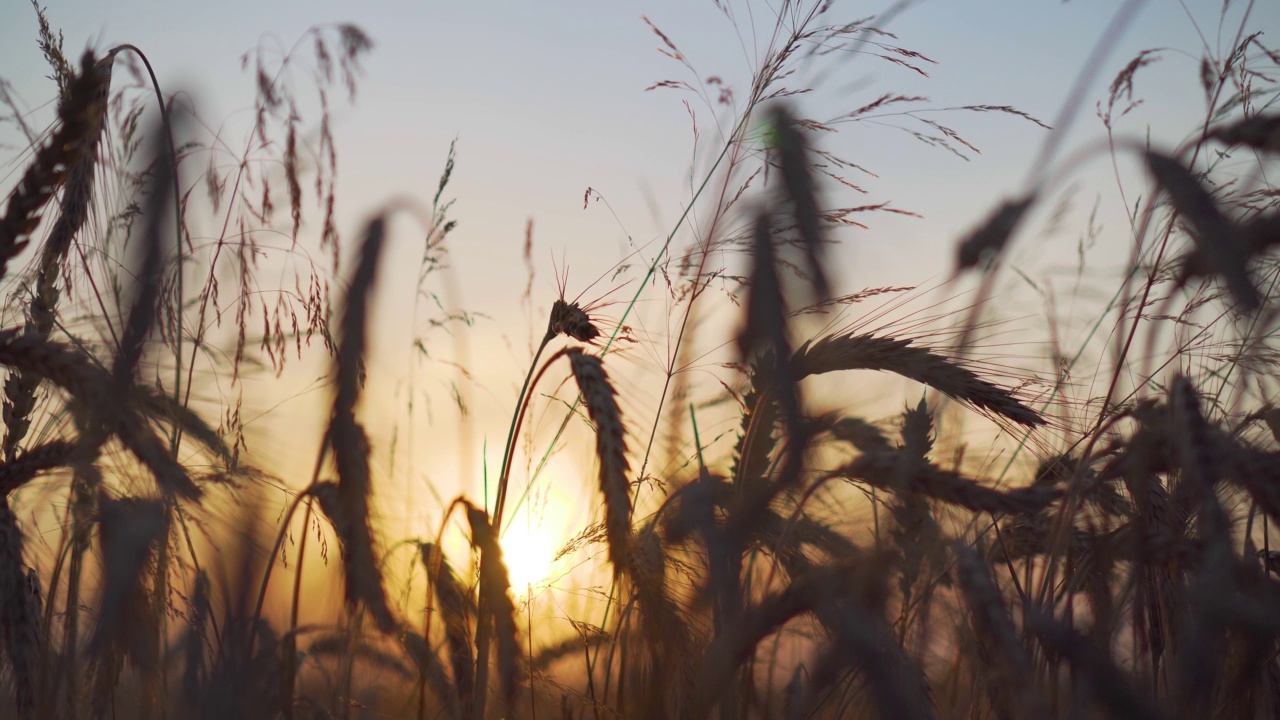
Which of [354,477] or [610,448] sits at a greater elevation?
[354,477]

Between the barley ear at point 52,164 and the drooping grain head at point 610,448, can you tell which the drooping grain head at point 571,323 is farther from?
the barley ear at point 52,164

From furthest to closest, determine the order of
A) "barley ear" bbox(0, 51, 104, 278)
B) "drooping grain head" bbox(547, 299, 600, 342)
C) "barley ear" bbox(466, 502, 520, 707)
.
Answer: "drooping grain head" bbox(547, 299, 600, 342) < "barley ear" bbox(466, 502, 520, 707) < "barley ear" bbox(0, 51, 104, 278)

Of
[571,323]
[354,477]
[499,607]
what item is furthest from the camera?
[354,477]

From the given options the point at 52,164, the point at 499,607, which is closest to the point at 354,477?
the point at 499,607

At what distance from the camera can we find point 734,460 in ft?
6.63

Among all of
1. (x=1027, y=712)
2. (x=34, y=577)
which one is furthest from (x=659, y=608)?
(x=34, y=577)

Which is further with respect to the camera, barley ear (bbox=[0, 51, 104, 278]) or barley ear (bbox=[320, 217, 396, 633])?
barley ear (bbox=[320, 217, 396, 633])

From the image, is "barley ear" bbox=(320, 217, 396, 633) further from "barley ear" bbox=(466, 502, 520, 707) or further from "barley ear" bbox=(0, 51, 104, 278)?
"barley ear" bbox=(0, 51, 104, 278)

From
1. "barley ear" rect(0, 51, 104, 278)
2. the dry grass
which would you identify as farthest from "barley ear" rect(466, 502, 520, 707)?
"barley ear" rect(0, 51, 104, 278)

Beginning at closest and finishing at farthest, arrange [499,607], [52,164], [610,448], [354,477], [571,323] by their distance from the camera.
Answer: [52,164] → [610,448] → [499,607] → [571,323] → [354,477]

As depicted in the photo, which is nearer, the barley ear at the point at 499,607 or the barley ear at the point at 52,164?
the barley ear at the point at 52,164

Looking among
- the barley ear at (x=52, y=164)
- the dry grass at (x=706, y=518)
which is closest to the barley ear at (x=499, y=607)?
the dry grass at (x=706, y=518)

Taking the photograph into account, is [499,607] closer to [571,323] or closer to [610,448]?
[610,448]

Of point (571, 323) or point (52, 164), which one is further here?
point (571, 323)
